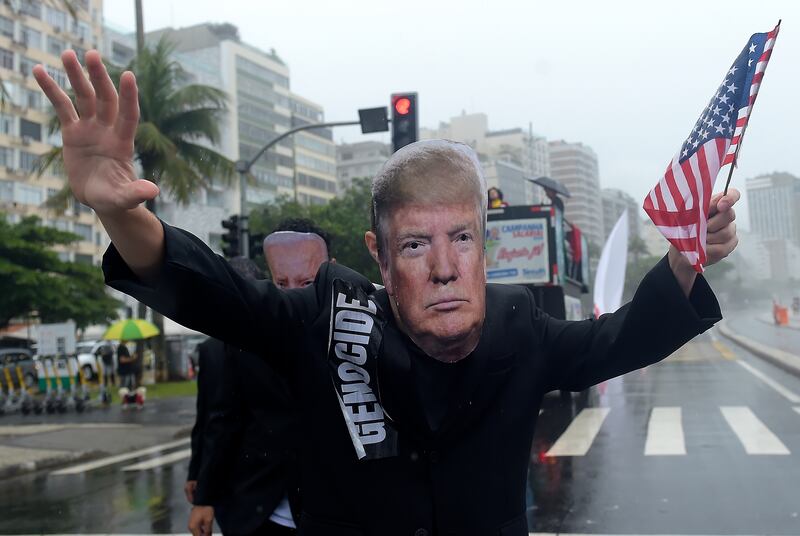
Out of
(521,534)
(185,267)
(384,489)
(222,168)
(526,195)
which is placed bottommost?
(521,534)

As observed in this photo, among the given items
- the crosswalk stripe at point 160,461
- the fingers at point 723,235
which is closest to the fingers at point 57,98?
the fingers at point 723,235

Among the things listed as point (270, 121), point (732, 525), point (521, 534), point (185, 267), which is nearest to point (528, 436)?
point (521, 534)

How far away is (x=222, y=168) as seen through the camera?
25000 mm

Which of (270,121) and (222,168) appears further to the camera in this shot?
(270,121)

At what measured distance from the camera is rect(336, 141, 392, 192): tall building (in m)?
126

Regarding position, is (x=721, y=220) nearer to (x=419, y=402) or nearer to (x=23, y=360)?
→ (x=419, y=402)

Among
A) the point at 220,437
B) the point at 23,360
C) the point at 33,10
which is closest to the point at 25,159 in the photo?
the point at 33,10

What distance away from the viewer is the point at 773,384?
61.1ft

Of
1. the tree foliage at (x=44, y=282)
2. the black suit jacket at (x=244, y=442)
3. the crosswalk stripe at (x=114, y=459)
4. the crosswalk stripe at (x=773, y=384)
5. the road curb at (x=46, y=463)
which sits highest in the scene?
the tree foliage at (x=44, y=282)

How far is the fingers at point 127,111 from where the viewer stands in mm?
1658

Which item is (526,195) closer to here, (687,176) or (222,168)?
(222,168)

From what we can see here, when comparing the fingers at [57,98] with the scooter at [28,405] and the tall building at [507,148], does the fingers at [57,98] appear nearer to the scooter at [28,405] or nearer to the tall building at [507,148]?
the scooter at [28,405]

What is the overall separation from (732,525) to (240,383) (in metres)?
4.55

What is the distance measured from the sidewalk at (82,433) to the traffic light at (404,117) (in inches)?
252
